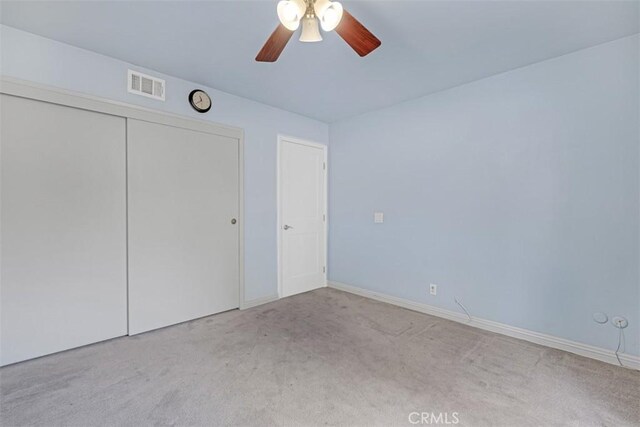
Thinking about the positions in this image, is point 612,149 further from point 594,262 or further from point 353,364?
point 353,364

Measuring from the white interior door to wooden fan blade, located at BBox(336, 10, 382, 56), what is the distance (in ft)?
6.70

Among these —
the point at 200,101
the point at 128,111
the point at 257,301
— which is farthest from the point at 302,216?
the point at 128,111

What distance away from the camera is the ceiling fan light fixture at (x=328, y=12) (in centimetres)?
152

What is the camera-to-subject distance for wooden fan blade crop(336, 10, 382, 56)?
1.59 meters

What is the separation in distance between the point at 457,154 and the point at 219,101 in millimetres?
2583

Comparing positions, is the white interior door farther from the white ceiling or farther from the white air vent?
the white air vent

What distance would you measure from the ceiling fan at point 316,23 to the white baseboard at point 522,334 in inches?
104

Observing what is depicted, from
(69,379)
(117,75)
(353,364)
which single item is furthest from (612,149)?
(69,379)

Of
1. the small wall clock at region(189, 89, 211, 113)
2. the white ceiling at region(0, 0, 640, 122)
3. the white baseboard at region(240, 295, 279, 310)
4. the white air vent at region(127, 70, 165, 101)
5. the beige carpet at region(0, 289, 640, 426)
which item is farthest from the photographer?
the white baseboard at region(240, 295, 279, 310)

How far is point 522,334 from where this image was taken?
A: 8.46 feet

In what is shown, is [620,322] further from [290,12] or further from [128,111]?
[128,111]

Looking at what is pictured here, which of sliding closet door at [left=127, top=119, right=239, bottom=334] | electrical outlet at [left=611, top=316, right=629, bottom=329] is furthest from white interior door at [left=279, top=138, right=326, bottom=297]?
electrical outlet at [left=611, top=316, right=629, bottom=329]

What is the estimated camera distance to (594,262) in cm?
226

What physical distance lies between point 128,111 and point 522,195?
11.7ft
